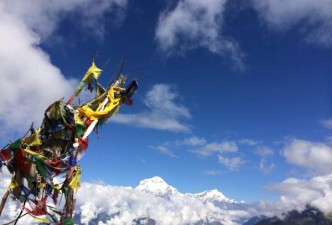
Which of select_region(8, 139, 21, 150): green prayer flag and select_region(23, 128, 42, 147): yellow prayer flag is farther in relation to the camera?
select_region(23, 128, 42, 147): yellow prayer flag

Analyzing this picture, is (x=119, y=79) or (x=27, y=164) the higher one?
(x=119, y=79)

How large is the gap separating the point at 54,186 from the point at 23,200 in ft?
7.79

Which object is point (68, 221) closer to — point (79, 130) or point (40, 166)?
point (40, 166)

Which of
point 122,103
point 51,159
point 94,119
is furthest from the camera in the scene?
point 122,103

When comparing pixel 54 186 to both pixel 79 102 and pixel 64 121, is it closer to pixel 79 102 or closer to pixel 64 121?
pixel 64 121

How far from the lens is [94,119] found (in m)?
33.2

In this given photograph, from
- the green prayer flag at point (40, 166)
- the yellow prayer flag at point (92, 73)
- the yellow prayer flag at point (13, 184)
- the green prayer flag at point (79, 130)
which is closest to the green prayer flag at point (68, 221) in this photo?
the green prayer flag at point (40, 166)

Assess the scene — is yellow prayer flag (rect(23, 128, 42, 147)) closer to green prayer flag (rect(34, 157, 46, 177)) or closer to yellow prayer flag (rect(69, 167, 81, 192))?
green prayer flag (rect(34, 157, 46, 177))

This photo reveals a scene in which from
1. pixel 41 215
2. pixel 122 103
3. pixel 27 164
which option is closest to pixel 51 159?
pixel 27 164

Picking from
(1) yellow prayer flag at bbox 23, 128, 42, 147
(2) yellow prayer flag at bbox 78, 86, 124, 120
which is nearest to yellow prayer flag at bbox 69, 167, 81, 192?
(1) yellow prayer flag at bbox 23, 128, 42, 147

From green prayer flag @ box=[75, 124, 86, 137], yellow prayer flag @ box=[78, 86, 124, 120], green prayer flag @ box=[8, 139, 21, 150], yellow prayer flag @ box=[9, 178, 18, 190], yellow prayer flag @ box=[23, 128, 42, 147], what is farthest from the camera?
yellow prayer flag @ box=[78, 86, 124, 120]

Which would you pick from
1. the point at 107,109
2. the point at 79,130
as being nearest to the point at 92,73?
the point at 107,109

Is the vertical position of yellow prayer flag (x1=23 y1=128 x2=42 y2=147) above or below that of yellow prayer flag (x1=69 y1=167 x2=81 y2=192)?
above

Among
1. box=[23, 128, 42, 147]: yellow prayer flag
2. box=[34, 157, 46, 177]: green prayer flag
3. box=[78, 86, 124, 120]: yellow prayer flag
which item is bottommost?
box=[34, 157, 46, 177]: green prayer flag
